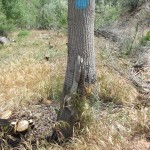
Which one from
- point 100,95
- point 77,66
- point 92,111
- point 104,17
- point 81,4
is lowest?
point 100,95

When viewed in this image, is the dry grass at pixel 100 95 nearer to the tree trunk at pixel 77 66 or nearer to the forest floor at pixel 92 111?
the forest floor at pixel 92 111

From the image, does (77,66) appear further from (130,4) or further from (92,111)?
(130,4)

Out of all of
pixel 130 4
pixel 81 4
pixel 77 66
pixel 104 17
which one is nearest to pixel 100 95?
pixel 77 66

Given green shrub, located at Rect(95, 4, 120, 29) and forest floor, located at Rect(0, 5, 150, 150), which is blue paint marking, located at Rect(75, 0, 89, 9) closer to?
forest floor, located at Rect(0, 5, 150, 150)

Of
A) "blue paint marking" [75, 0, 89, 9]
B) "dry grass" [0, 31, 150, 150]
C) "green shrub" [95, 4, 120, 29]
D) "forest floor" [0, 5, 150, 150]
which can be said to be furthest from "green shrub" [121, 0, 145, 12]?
"blue paint marking" [75, 0, 89, 9]

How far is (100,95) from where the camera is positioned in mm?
5922

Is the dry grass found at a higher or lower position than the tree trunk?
lower

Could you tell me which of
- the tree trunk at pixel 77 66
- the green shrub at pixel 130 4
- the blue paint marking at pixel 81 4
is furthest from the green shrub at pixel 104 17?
the blue paint marking at pixel 81 4

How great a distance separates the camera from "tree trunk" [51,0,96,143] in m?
4.16

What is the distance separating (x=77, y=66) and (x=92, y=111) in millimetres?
595

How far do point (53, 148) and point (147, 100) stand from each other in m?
1.77

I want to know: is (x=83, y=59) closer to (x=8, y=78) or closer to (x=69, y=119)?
(x=69, y=119)


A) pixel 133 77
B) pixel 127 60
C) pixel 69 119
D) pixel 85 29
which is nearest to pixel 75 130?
pixel 69 119

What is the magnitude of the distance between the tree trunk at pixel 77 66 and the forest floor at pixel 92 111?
24cm
